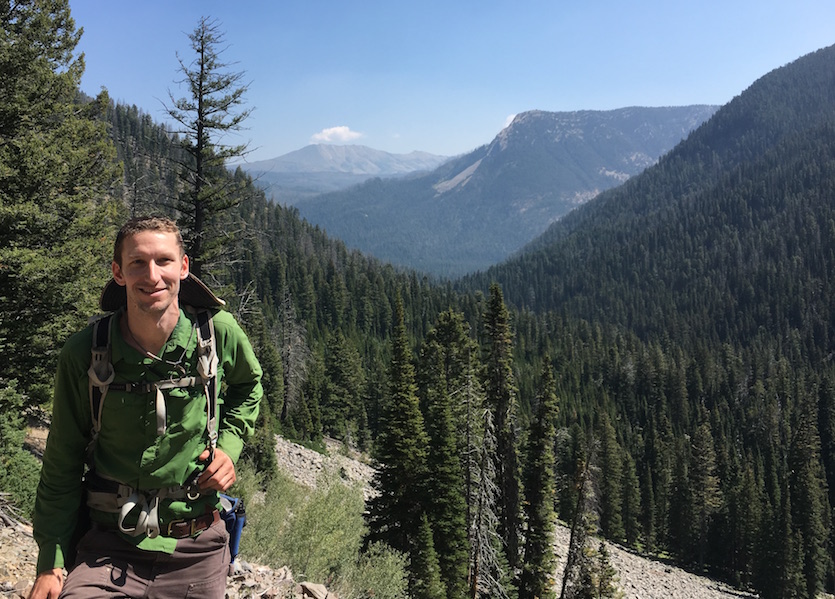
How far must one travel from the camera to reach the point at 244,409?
3.43 m

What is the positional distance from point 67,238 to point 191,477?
465 inches

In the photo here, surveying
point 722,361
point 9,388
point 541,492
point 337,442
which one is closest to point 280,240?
point 337,442

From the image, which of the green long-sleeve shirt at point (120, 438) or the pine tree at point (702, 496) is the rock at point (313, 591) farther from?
the pine tree at point (702, 496)

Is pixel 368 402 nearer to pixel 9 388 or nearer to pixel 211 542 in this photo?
pixel 9 388

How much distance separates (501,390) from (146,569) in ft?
67.5

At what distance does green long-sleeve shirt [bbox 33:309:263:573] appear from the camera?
2.86m

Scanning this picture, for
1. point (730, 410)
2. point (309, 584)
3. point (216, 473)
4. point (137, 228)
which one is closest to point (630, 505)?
point (730, 410)

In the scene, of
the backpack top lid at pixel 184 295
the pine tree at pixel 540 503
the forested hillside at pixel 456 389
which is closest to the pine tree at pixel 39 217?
the forested hillside at pixel 456 389

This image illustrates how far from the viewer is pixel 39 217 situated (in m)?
11.4

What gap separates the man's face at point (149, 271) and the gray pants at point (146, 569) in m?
1.31

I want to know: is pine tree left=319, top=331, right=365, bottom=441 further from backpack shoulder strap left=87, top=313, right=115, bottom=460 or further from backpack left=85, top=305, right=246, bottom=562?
backpack shoulder strap left=87, top=313, right=115, bottom=460

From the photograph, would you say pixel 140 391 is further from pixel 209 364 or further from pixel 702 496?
pixel 702 496

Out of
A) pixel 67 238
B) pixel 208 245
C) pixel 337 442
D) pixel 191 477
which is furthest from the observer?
pixel 337 442

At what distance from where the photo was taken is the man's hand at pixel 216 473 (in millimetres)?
3072
